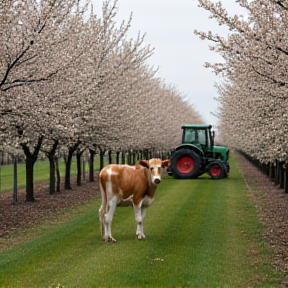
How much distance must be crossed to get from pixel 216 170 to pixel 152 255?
88.1ft

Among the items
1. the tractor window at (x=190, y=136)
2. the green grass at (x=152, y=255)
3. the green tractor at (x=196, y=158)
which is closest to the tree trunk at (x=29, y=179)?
the green grass at (x=152, y=255)

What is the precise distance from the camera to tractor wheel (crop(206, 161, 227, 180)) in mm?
38500

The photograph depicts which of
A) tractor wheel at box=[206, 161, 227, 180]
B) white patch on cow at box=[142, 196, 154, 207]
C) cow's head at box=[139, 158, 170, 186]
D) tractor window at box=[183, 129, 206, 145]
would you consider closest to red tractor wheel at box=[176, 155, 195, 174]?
tractor wheel at box=[206, 161, 227, 180]

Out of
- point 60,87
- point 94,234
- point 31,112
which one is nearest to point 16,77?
point 31,112

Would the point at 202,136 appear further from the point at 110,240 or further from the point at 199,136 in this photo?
the point at 110,240

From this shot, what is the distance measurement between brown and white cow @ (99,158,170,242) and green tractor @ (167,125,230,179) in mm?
22596

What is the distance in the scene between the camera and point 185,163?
1499 inches

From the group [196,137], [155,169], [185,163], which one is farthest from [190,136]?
[155,169]

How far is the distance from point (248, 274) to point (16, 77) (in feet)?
30.1

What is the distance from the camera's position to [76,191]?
31047 millimetres

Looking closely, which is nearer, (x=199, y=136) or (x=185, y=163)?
(x=185, y=163)

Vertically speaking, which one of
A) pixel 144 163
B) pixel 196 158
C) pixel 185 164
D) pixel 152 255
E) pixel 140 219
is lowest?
pixel 152 255

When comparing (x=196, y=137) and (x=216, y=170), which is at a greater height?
(x=196, y=137)

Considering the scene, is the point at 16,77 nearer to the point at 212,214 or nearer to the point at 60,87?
the point at 60,87
